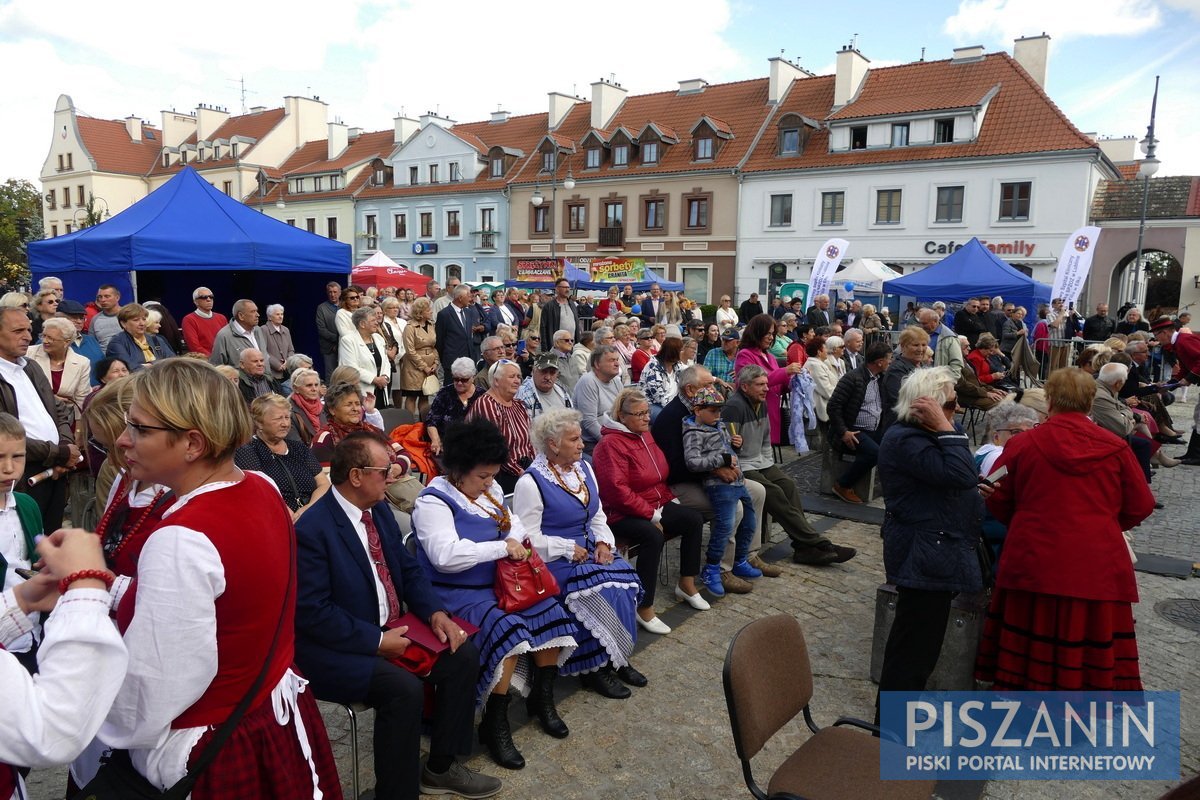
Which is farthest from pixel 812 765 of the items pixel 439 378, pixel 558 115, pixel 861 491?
pixel 558 115

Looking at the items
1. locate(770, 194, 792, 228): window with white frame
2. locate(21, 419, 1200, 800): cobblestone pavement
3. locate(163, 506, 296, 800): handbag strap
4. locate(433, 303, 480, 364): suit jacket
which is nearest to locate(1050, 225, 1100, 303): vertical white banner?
locate(21, 419, 1200, 800): cobblestone pavement

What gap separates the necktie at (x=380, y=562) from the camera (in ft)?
10.1

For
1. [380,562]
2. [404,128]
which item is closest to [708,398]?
[380,562]

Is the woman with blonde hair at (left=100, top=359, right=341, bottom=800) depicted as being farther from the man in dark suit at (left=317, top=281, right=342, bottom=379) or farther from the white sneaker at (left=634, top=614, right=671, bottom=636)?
the man in dark suit at (left=317, top=281, right=342, bottom=379)

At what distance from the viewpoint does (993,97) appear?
27.1 m

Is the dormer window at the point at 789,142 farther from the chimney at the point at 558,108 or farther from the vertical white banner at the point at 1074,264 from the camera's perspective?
the vertical white banner at the point at 1074,264

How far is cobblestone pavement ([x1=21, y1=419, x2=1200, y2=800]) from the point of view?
10.8 ft

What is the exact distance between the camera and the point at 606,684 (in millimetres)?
4020

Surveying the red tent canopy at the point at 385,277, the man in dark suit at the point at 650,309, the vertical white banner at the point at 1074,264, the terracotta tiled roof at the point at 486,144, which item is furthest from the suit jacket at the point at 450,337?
the terracotta tiled roof at the point at 486,144

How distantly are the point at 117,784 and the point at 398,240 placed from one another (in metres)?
40.5

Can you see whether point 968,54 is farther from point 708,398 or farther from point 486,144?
point 708,398

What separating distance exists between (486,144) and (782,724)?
40.3 meters

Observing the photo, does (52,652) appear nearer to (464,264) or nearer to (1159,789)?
(1159,789)

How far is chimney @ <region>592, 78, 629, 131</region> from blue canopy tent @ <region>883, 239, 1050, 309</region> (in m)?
23.0
